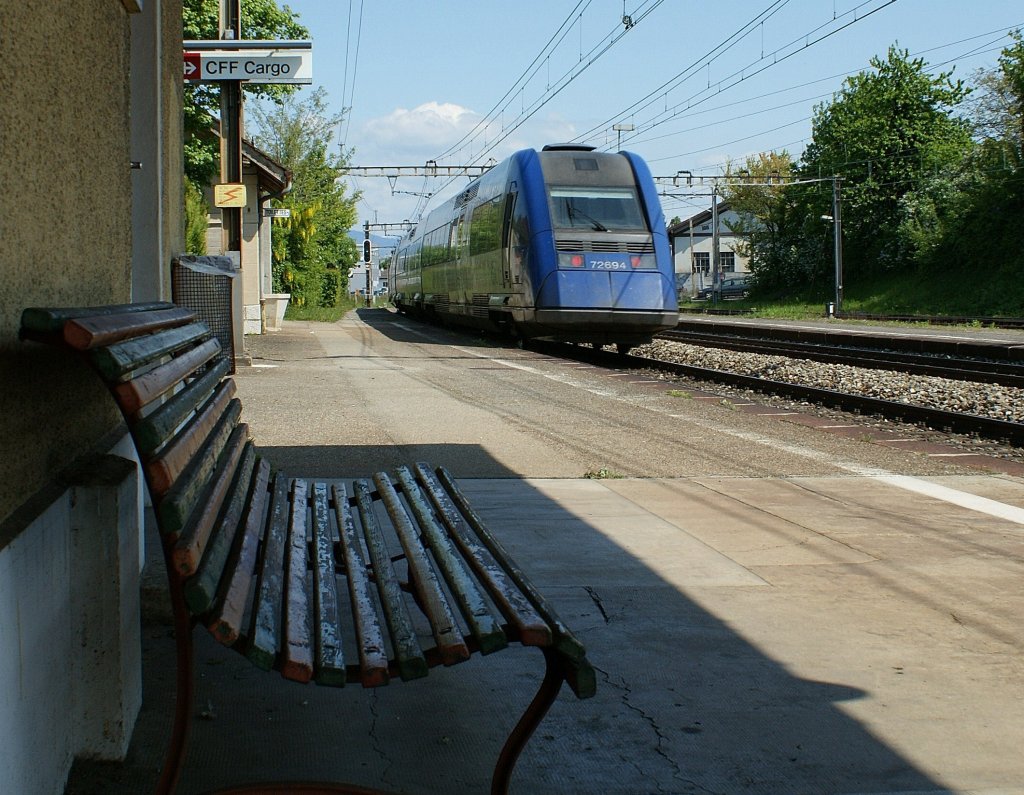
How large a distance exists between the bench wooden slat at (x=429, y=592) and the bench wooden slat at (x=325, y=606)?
20 centimetres

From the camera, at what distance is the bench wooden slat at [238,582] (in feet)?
7.41

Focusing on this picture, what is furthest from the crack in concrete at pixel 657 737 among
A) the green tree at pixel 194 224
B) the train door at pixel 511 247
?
the green tree at pixel 194 224

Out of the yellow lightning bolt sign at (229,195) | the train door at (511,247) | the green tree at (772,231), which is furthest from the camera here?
the green tree at (772,231)

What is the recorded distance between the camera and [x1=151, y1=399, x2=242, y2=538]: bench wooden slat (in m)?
2.22

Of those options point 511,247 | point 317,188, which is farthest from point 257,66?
point 317,188

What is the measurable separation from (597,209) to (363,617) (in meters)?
16.0

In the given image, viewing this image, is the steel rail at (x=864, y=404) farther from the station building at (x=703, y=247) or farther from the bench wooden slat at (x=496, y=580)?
the station building at (x=703, y=247)

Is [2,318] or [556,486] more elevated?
[2,318]

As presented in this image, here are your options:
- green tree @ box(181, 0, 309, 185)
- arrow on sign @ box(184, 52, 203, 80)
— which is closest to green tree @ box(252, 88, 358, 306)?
green tree @ box(181, 0, 309, 185)

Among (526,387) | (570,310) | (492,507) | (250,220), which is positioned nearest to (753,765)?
(492,507)

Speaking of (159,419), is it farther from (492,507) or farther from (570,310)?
(570,310)

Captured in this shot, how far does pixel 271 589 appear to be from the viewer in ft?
9.12

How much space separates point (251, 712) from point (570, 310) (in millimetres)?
14545

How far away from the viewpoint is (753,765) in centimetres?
312
